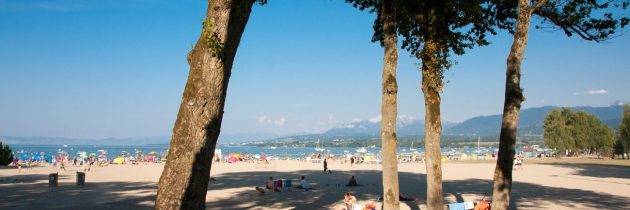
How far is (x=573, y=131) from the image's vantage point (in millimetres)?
86375

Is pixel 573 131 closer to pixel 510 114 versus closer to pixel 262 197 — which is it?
pixel 262 197

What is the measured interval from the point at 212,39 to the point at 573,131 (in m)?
93.2

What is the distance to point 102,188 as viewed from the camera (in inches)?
1033

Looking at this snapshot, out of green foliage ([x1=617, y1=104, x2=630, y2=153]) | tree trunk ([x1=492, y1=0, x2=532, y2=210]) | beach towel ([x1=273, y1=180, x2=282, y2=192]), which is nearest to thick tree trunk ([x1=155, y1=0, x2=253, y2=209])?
tree trunk ([x1=492, y1=0, x2=532, y2=210])

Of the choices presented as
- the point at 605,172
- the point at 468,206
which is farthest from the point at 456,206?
the point at 605,172

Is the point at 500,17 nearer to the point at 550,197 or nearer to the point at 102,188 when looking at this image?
the point at 550,197

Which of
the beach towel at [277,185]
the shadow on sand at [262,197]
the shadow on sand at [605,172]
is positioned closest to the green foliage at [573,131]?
the shadow on sand at [605,172]

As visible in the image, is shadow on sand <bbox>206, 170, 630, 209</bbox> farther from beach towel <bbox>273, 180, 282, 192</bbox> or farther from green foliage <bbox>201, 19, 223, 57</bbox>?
green foliage <bbox>201, 19, 223, 57</bbox>

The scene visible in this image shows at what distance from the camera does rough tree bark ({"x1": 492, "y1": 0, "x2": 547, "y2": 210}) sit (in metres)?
10.7

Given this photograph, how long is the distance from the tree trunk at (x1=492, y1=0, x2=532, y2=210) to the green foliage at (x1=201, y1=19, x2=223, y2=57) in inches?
287

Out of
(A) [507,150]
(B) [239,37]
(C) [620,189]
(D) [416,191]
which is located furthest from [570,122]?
(B) [239,37]

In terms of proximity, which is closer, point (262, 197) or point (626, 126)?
point (262, 197)

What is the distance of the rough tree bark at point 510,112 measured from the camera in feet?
35.1

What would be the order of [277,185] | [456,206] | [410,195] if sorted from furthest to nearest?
[277,185], [410,195], [456,206]
